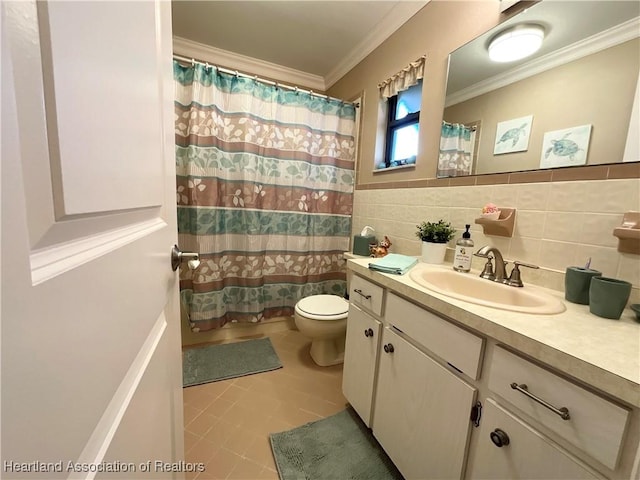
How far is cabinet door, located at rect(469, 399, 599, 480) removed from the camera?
21.8 inches

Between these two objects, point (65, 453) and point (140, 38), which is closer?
point (65, 453)

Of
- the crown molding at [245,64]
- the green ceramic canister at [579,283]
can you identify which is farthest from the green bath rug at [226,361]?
the crown molding at [245,64]

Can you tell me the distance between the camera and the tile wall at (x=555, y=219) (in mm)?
836

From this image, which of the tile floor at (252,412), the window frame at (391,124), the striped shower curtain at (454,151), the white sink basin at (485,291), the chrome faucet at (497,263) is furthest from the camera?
the window frame at (391,124)

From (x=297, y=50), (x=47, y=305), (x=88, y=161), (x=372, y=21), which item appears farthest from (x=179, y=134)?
(x=47, y=305)

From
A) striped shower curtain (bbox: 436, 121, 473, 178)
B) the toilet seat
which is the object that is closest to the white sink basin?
striped shower curtain (bbox: 436, 121, 473, 178)

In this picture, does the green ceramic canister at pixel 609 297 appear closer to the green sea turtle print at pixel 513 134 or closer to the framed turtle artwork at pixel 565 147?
the framed turtle artwork at pixel 565 147

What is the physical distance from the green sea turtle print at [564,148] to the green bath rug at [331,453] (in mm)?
1447

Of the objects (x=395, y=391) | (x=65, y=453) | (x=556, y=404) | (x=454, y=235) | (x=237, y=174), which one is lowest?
(x=395, y=391)

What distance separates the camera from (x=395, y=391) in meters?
1.04

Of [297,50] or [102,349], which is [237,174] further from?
[102,349]

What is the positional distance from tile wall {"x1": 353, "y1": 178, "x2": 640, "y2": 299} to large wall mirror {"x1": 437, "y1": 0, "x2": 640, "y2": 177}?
9 centimetres

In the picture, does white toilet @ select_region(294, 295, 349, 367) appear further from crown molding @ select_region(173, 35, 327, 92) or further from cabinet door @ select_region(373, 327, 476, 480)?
crown molding @ select_region(173, 35, 327, 92)

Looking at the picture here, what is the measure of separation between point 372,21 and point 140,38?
1.86 meters
